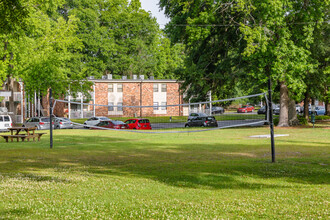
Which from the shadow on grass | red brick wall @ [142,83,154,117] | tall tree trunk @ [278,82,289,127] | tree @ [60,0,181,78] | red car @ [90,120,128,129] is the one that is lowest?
the shadow on grass

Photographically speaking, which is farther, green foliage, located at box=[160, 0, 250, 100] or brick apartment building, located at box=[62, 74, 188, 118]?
brick apartment building, located at box=[62, 74, 188, 118]

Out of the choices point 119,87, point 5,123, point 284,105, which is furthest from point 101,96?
point 284,105

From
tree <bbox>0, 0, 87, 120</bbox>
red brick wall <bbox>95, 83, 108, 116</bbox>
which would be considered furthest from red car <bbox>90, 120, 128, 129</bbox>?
red brick wall <bbox>95, 83, 108, 116</bbox>

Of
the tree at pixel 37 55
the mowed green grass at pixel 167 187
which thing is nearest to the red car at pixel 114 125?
the tree at pixel 37 55

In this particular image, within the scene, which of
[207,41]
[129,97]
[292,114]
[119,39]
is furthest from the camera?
[119,39]

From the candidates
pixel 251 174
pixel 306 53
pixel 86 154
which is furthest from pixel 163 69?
pixel 251 174

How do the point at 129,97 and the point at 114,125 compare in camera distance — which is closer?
the point at 114,125

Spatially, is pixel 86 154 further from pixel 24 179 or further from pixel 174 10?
pixel 174 10

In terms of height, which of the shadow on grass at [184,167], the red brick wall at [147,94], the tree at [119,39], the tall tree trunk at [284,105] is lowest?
the shadow on grass at [184,167]

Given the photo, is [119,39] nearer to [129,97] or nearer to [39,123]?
[129,97]

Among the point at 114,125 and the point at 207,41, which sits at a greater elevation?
the point at 207,41

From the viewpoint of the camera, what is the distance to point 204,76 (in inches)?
1622

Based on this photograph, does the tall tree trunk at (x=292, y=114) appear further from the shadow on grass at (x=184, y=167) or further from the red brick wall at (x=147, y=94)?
the red brick wall at (x=147, y=94)

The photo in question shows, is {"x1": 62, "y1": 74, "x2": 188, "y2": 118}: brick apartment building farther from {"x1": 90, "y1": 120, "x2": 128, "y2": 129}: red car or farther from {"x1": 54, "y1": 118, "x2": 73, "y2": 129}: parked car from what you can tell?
{"x1": 90, "y1": 120, "x2": 128, "y2": 129}: red car
